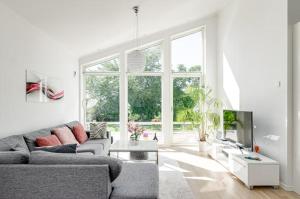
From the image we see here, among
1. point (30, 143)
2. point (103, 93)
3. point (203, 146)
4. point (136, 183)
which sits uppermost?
point (103, 93)

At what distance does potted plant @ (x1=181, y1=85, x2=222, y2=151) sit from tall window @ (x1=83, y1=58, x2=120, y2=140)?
6.36ft

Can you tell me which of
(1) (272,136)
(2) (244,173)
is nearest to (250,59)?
(1) (272,136)

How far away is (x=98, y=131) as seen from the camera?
5.84 m

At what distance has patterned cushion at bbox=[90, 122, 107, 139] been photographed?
5805 mm

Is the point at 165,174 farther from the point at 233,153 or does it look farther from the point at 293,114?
the point at 293,114

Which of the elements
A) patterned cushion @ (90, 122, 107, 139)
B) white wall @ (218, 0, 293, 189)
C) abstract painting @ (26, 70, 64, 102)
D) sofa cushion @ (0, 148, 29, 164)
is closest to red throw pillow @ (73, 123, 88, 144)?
patterned cushion @ (90, 122, 107, 139)

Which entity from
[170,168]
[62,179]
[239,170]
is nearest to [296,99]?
[239,170]

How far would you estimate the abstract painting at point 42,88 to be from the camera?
418 cm

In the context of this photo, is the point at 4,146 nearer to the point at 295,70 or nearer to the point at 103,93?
the point at 295,70

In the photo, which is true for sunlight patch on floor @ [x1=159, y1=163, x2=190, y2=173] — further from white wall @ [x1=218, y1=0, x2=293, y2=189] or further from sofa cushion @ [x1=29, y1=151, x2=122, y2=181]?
sofa cushion @ [x1=29, y1=151, x2=122, y2=181]

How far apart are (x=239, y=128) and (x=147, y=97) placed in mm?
3263

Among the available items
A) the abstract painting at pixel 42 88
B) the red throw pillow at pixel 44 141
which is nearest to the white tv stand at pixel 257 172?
the red throw pillow at pixel 44 141

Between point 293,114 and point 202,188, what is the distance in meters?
1.67

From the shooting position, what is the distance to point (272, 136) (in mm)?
4188
